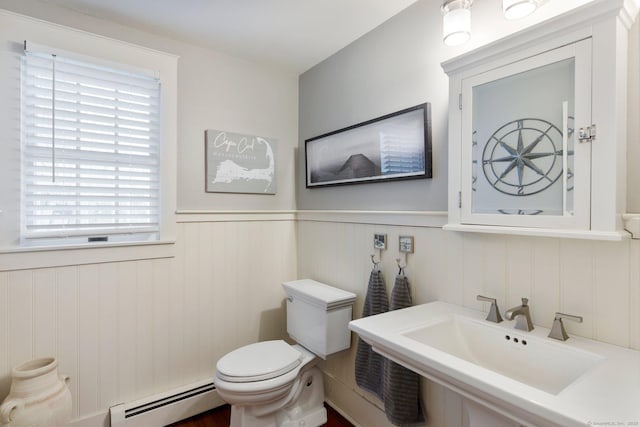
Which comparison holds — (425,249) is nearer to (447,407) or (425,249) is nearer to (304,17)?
(447,407)

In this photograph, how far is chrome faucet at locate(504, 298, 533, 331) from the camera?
3.90 feet

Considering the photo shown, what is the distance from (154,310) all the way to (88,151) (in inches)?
38.6

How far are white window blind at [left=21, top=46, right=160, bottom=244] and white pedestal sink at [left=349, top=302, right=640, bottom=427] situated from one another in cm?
148

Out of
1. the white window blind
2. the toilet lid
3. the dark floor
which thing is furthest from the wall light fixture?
the dark floor

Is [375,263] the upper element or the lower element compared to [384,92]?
lower

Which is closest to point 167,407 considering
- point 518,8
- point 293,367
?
point 293,367

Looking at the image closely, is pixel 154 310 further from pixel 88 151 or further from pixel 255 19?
pixel 255 19

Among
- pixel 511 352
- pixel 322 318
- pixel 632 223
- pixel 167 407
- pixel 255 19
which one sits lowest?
pixel 167 407

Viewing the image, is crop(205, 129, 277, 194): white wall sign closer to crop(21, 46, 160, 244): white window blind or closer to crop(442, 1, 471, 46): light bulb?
crop(21, 46, 160, 244): white window blind

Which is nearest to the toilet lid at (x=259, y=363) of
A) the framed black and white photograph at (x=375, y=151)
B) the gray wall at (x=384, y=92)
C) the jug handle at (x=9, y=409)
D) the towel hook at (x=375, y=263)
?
the towel hook at (x=375, y=263)

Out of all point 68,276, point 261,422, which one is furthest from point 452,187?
point 68,276

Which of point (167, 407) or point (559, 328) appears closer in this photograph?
point (559, 328)

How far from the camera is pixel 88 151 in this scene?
1.79 metres

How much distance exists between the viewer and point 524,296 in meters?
1.28
